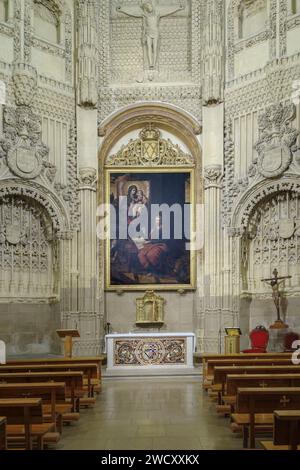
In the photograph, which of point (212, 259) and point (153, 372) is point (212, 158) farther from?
point (153, 372)

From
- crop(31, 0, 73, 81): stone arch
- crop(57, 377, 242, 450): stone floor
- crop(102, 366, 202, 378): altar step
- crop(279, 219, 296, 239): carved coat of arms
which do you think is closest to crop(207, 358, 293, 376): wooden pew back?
crop(57, 377, 242, 450): stone floor

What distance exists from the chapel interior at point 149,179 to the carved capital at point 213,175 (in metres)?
0.04

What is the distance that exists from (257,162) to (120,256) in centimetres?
490

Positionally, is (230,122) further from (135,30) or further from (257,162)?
(135,30)

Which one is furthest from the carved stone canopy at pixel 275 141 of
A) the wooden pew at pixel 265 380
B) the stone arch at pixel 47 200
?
the wooden pew at pixel 265 380

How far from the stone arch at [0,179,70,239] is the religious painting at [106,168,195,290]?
4.88 ft

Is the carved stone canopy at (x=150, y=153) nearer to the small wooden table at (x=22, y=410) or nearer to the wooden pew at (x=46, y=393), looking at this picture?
the wooden pew at (x=46, y=393)

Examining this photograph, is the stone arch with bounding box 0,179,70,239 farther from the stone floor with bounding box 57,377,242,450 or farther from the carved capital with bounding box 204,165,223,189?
the stone floor with bounding box 57,377,242,450

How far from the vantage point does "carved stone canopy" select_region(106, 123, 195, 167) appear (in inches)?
728

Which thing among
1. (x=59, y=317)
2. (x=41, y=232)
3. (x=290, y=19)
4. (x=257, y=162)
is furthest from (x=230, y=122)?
(x=59, y=317)

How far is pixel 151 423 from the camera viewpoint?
878 centimetres

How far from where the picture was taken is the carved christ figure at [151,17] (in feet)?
61.5

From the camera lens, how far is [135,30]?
19.1 metres

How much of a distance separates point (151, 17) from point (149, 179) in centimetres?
515
